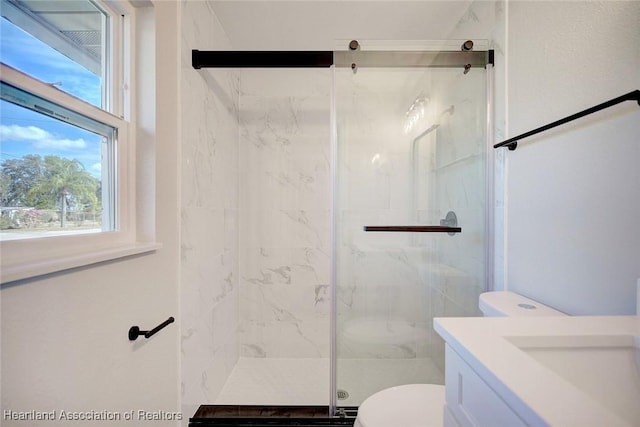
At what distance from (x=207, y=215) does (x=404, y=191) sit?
1.15 m

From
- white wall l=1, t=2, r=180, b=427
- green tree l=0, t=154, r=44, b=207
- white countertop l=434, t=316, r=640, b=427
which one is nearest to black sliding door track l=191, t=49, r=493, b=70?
white wall l=1, t=2, r=180, b=427

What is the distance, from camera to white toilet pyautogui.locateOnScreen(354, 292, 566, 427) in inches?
39.2

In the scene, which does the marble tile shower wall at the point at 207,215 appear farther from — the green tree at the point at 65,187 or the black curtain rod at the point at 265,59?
the green tree at the point at 65,187

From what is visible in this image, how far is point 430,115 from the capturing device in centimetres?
158

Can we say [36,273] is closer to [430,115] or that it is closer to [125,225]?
[125,225]

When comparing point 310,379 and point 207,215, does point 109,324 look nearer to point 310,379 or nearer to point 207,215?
point 207,215

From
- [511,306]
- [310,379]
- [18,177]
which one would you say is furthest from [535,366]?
[310,379]

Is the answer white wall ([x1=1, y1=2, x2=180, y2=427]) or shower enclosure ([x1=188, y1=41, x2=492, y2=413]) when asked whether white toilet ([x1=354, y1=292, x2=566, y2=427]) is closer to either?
shower enclosure ([x1=188, y1=41, x2=492, y2=413])

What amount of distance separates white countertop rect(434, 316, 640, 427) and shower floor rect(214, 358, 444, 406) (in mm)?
1035

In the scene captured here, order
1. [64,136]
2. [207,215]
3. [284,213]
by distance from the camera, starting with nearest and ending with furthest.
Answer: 1. [64,136]
2. [207,215]
3. [284,213]

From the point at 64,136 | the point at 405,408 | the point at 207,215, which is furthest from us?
the point at 207,215

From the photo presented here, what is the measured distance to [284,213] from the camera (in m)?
2.23

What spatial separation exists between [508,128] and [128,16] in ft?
5.64

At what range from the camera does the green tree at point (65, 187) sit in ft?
2.60
